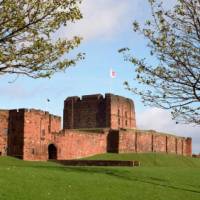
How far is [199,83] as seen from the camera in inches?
843

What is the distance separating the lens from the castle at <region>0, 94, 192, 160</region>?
42250 millimetres

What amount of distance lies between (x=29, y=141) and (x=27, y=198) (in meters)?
27.9

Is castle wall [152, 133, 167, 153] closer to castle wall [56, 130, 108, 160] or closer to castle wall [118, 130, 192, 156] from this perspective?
castle wall [118, 130, 192, 156]

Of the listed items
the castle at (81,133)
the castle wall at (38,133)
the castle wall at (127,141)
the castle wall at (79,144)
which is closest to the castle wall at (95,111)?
the castle at (81,133)

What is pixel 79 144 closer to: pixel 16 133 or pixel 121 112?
pixel 16 133

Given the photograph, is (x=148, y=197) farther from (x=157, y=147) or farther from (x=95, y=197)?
(x=157, y=147)

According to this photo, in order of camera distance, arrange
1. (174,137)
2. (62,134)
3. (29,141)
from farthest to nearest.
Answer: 1. (174,137)
2. (62,134)
3. (29,141)

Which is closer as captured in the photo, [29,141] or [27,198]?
[27,198]

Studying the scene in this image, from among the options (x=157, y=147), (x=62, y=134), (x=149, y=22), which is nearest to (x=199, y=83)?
(x=149, y=22)

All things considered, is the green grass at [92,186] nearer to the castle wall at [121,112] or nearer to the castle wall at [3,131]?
the castle wall at [3,131]

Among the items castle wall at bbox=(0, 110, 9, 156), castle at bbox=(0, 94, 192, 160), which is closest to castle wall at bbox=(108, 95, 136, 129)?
castle at bbox=(0, 94, 192, 160)

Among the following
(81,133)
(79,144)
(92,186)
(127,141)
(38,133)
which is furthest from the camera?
(127,141)

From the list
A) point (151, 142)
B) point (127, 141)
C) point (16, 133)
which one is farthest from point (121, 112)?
point (16, 133)

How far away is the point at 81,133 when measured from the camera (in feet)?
168
